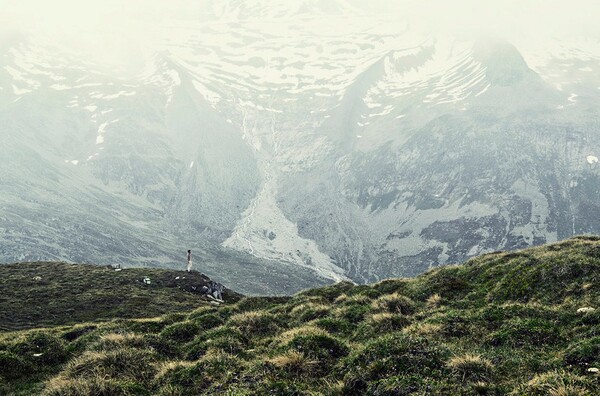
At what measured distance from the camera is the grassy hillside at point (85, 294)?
4356 centimetres

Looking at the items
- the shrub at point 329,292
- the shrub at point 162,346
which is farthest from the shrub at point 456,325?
the shrub at point 329,292

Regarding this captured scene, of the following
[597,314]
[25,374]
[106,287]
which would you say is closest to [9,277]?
[106,287]

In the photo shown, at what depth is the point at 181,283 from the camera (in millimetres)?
64500

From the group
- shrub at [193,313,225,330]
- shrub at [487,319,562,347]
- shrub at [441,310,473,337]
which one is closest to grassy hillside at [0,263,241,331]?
shrub at [193,313,225,330]

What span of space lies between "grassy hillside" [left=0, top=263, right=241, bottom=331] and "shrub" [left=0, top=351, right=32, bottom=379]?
21.4 meters

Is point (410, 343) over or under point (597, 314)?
under

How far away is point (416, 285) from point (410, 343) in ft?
53.0

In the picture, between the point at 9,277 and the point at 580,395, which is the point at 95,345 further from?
the point at 9,277

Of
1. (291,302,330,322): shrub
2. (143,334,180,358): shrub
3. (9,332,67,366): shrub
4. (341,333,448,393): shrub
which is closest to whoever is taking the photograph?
(341,333,448,393): shrub

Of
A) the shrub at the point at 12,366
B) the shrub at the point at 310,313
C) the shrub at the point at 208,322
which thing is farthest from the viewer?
the shrub at the point at 310,313

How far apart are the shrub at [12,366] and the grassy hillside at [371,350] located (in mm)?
40

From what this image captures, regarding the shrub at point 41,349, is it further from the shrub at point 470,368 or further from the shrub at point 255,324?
the shrub at point 470,368

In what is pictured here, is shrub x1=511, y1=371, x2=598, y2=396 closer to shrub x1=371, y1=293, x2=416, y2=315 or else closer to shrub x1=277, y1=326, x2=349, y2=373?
shrub x1=277, y1=326, x2=349, y2=373

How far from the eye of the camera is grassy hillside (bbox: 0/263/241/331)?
43.6 meters
